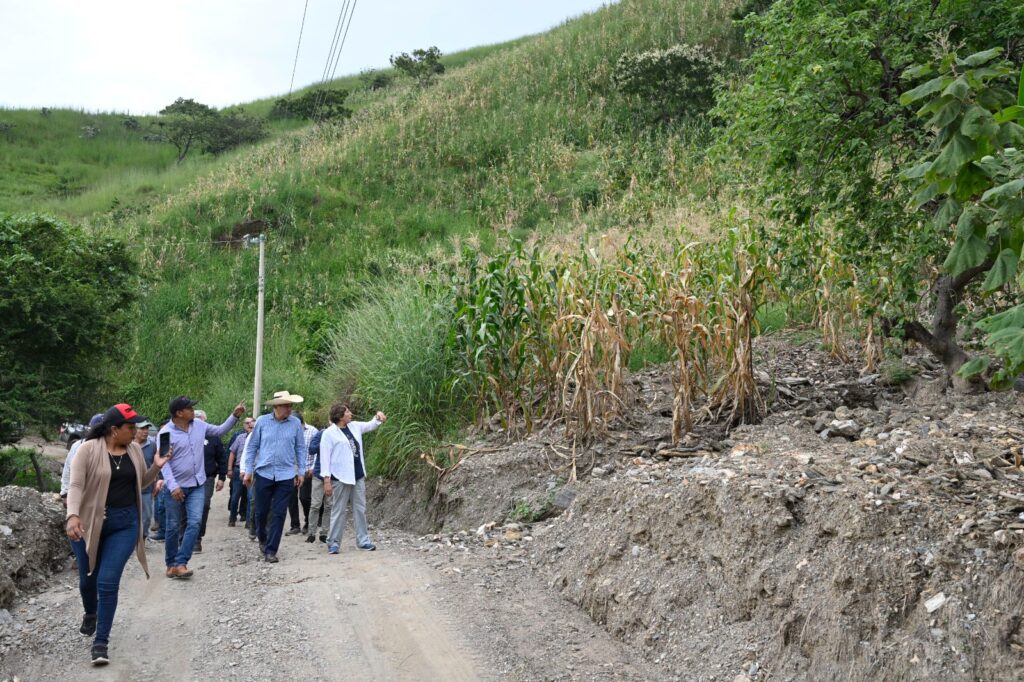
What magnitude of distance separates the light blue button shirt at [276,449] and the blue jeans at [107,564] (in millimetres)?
2648

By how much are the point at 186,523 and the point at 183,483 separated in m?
0.40

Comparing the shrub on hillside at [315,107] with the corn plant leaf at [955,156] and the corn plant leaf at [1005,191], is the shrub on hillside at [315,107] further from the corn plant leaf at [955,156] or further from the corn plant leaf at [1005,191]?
the corn plant leaf at [1005,191]

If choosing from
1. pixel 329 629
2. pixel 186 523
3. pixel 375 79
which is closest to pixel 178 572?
pixel 186 523

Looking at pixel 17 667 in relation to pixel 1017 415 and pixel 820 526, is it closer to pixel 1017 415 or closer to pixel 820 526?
pixel 820 526

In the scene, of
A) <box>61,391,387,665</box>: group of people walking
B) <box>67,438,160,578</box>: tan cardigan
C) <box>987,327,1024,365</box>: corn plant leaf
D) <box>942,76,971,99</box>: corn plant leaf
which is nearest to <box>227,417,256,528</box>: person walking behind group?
<box>61,391,387,665</box>: group of people walking

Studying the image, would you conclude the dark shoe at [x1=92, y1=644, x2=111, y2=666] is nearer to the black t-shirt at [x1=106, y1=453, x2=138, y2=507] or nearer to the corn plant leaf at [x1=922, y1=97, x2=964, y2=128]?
the black t-shirt at [x1=106, y1=453, x2=138, y2=507]

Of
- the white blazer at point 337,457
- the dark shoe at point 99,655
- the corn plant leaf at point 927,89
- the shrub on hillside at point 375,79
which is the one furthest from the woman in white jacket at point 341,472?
the shrub on hillside at point 375,79

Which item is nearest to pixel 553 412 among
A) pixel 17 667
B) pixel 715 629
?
pixel 715 629

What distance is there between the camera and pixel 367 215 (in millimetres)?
28859

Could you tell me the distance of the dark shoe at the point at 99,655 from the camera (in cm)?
573

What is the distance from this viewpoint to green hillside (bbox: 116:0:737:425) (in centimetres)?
2338

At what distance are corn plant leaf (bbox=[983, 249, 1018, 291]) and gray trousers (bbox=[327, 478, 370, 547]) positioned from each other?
7.13 metres

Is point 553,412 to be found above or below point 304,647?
above

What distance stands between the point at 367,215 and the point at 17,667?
24.0m
